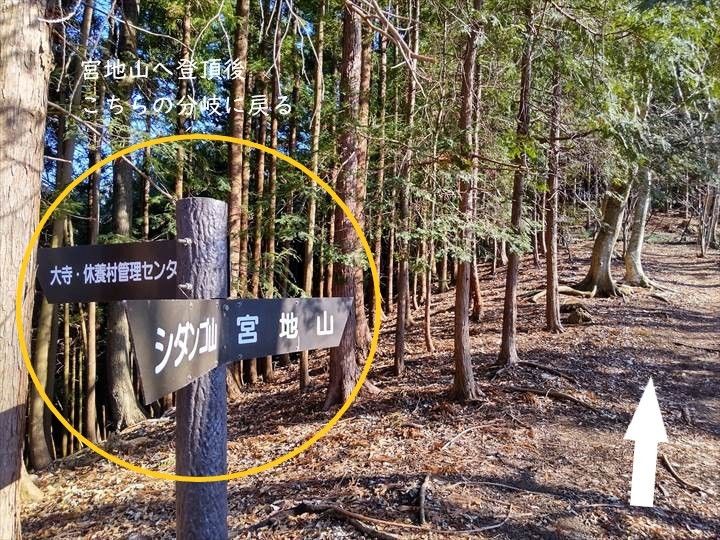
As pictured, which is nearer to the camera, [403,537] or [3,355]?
[3,355]

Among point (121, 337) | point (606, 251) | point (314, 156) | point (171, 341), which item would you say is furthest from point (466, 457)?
point (606, 251)

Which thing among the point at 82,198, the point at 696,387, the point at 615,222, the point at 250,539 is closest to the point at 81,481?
the point at 250,539

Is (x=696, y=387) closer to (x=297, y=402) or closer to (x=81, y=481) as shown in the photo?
(x=297, y=402)

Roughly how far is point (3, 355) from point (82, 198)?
1106cm

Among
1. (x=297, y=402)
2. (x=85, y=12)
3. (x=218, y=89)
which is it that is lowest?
(x=297, y=402)

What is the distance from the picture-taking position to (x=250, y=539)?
4129 millimetres

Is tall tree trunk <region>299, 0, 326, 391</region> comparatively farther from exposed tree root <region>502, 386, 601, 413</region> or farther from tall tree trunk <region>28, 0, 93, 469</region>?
tall tree trunk <region>28, 0, 93, 469</region>

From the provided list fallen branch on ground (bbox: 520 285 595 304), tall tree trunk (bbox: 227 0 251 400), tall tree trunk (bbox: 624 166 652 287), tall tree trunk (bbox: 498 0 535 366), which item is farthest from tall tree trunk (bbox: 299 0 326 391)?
tall tree trunk (bbox: 624 166 652 287)

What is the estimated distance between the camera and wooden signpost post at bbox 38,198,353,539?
81.7 inches

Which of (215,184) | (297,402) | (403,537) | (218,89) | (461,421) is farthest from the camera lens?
(215,184)

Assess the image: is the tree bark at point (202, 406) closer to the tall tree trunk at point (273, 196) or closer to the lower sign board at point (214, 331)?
Result: the lower sign board at point (214, 331)

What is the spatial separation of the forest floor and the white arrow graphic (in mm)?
160

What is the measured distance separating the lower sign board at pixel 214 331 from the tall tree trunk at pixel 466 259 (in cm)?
457

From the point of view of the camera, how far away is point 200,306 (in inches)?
74.0
